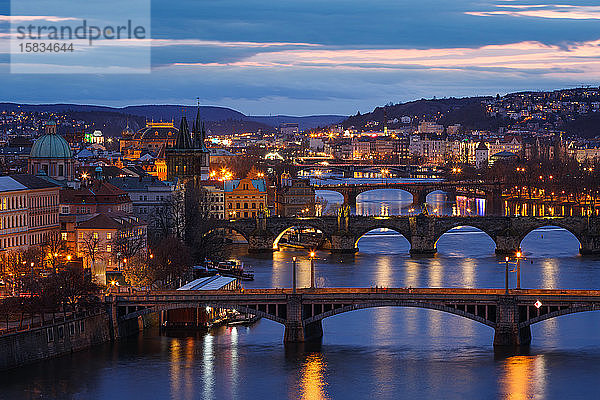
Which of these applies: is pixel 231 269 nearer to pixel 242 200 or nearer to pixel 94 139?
pixel 242 200

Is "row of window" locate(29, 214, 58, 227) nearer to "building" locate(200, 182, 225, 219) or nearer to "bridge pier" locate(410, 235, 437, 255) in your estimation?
"bridge pier" locate(410, 235, 437, 255)

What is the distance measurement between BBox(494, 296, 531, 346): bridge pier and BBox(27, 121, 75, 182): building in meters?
30.6

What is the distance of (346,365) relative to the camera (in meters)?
39.7

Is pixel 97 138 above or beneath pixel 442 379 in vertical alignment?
above

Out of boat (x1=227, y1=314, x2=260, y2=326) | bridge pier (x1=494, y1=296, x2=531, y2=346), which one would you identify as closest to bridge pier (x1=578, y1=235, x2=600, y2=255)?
boat (x1=227, y1=314, x2=260, y2=326)

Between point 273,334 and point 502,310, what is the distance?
7056mm

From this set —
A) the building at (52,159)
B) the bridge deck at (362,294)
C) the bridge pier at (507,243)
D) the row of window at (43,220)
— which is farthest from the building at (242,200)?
the bridge deck at (362,294)

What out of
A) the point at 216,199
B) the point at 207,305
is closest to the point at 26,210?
the point at 207,305

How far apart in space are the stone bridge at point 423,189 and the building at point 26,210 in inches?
1566

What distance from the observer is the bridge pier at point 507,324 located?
4116cm

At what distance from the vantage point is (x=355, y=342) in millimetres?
42969

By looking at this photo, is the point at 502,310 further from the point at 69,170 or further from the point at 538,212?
the point at 538,212

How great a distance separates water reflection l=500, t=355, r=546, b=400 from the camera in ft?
120

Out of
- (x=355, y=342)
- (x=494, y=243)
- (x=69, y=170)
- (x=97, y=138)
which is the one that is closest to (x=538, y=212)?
(x=494, y=243)
